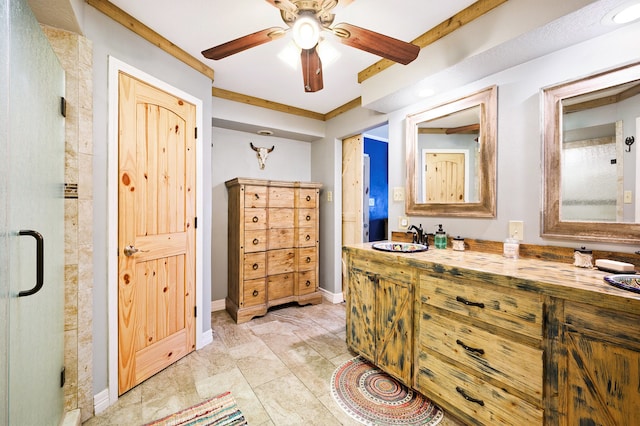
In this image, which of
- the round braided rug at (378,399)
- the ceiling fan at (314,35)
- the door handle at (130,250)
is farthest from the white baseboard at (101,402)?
the ceiling fan at (314,35)

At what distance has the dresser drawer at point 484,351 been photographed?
3.92ft

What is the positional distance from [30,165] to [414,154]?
2424 millimetres

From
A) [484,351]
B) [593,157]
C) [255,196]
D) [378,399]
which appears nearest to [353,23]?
[593,157]

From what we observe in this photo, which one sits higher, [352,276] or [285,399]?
[352,276]

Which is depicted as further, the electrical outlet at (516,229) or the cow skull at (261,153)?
the cow skull at (261,153)

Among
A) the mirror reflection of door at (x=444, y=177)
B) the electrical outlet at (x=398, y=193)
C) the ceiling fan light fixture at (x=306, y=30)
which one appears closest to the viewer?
the ceiling fan light fixture at (x=306, y=30)

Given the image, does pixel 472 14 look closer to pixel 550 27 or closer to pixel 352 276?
pixel 550 27

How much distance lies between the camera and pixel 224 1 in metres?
1.60

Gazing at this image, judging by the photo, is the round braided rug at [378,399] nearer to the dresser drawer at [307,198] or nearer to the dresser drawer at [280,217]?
the dresser drawer at [280,217]

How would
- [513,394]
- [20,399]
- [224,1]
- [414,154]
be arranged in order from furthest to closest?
[414,154], [224,1], [513,394], [20,399]

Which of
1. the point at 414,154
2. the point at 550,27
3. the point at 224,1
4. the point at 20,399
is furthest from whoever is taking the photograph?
the point at 414,154

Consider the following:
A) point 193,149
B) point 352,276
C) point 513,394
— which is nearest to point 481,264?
point 513,394

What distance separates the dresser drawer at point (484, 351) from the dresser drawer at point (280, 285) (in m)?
1.92

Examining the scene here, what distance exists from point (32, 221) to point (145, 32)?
1507 millimetres
